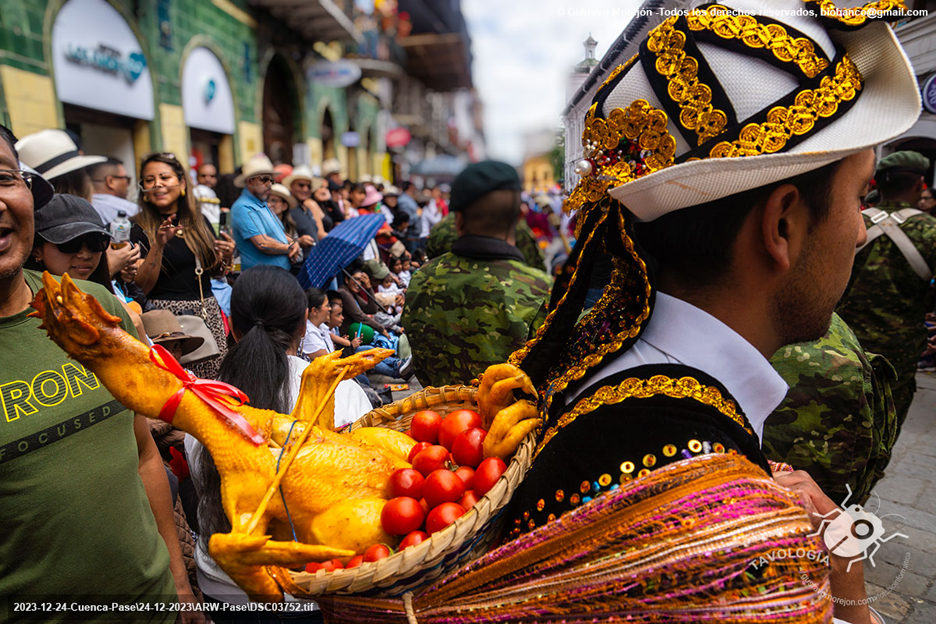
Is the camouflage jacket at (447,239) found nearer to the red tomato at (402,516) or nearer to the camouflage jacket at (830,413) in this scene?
the camouflage jacket at (830,413)

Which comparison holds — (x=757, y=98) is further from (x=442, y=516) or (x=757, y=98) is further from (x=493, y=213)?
(x=493, y=213)

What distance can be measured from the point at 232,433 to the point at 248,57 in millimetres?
14020

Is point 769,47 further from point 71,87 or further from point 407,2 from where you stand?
point 407,2

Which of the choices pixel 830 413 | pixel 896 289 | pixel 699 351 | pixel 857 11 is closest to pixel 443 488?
pixel 699 351

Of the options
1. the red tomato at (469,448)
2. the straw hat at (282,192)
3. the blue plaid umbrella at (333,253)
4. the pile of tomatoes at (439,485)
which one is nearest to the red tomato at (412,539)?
the pile of tomatoes at (439,485)

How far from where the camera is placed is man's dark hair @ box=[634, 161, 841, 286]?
95 centimetres

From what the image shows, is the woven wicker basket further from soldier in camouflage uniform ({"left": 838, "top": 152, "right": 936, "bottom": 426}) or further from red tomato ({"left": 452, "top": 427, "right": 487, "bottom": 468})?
soldier in camouflage uniform ({"left": 838, "top": 152, "right": 936, "bottom": 426})

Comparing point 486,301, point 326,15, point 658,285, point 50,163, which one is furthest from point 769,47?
point 326,15

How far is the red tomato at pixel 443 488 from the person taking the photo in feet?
3.74

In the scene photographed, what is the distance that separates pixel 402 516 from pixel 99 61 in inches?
376

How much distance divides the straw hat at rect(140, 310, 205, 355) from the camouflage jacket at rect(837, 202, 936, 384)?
4645 mm

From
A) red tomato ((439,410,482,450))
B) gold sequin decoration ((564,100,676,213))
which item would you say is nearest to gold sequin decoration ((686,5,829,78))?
gold sequin decoration ((564,100,676,213))

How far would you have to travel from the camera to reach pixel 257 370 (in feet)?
6.80

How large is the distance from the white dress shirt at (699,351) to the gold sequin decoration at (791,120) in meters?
0.30
